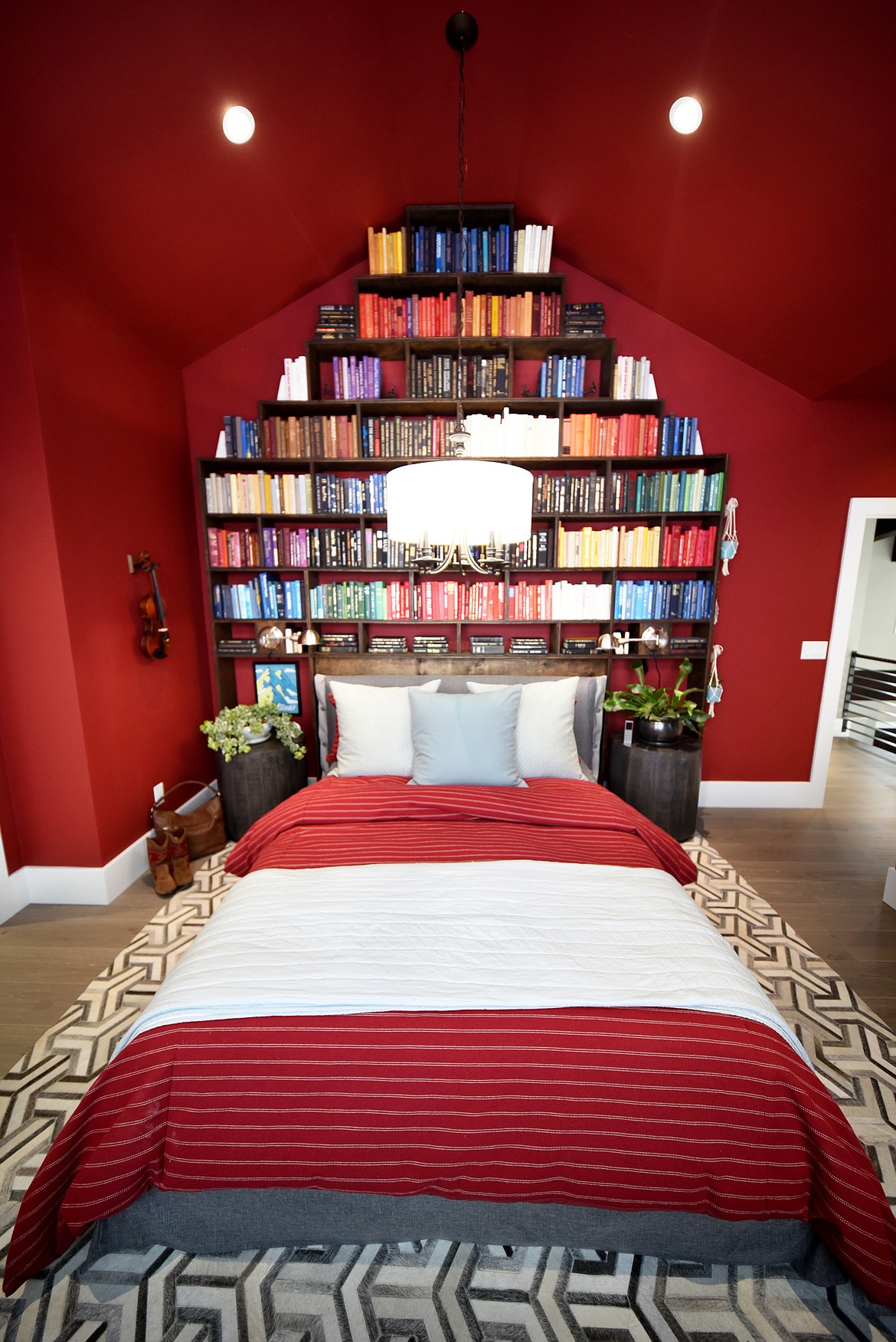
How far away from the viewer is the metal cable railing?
16.0 feet

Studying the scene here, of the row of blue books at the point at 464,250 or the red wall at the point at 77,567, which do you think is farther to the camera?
the row of blue books at the point at 464,250

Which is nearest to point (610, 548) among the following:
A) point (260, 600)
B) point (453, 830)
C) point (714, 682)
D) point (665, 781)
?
point (714, 682)

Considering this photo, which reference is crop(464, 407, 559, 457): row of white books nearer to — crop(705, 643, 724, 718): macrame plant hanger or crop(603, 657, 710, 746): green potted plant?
crop(603, 657, 710, 746): green potted plant

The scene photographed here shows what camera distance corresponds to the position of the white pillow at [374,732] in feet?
8.22

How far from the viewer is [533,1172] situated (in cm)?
106

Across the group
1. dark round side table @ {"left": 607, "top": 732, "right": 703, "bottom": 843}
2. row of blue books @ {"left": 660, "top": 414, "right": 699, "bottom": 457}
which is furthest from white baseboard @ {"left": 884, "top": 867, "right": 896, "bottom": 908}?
row of blue books @ {"left": 660, "top": 414, "right": 699, "bottom": 457}

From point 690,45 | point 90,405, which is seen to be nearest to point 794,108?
point 690,45

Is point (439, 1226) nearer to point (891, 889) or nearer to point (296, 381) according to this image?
point (891, 889)

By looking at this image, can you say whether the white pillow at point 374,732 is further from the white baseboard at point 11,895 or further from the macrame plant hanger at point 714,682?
the macrame plant hanger at point 714,682

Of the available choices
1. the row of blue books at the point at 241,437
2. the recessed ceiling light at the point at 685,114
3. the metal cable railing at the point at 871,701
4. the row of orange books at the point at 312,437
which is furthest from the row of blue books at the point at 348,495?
the metal cable railing at the point at 871,701

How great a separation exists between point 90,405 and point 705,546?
3.18 m

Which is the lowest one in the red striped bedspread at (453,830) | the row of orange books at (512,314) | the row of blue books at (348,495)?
the red striped bedspread at (453,830)

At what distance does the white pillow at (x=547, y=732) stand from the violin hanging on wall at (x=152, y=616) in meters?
1.10

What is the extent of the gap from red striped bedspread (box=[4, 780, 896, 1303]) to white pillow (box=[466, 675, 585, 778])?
1.40 meters
